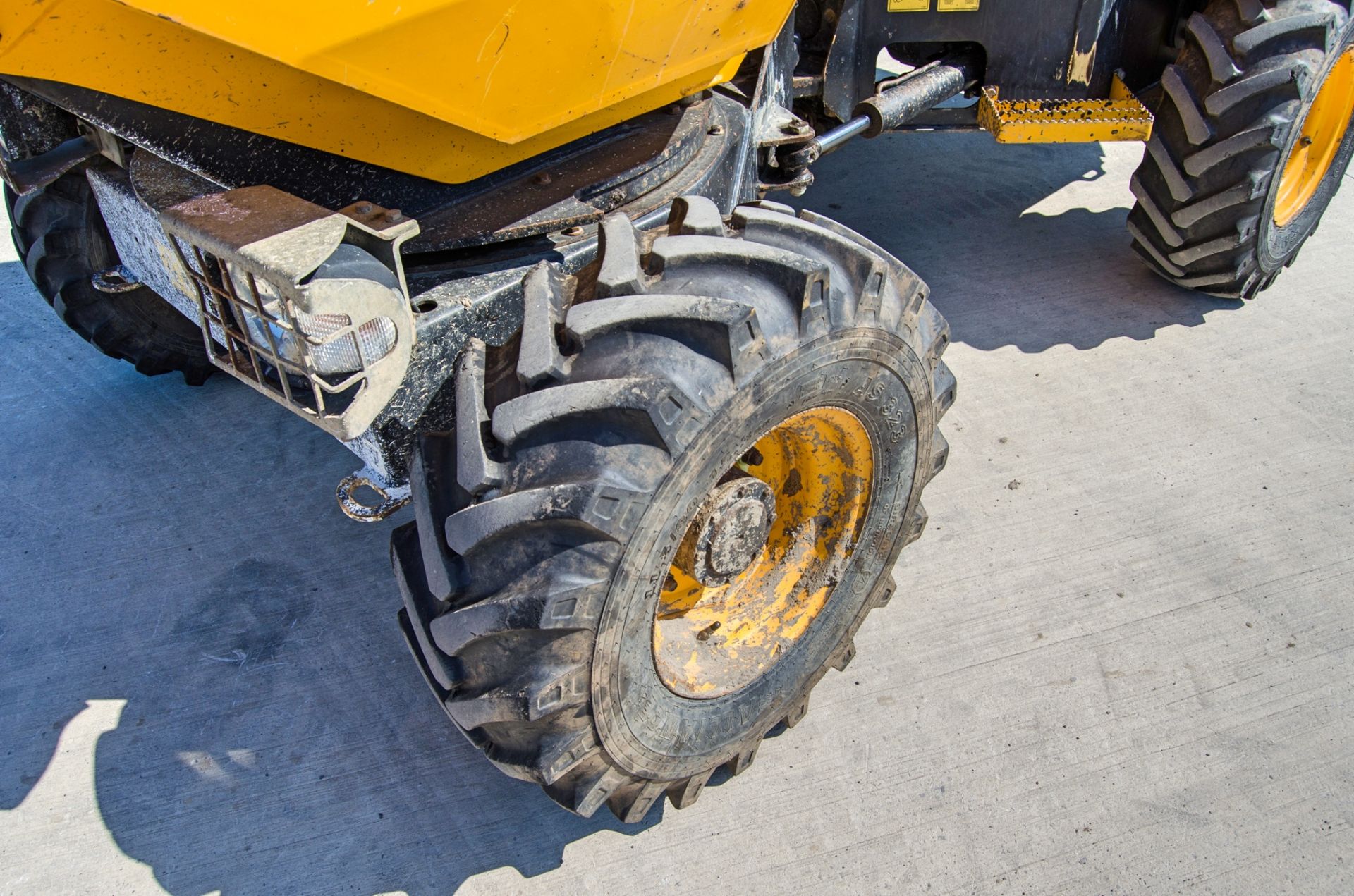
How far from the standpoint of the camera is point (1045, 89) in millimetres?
3865

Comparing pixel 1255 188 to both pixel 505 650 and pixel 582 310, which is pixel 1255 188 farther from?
pixel 505 650

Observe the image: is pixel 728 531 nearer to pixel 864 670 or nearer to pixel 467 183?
pixel 864 670

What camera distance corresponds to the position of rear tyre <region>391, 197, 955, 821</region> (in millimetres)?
1788

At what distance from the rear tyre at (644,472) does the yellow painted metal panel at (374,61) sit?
0.33 m

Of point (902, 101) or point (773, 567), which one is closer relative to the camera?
point (773, 567)

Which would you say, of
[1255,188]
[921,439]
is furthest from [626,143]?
[1255,188]

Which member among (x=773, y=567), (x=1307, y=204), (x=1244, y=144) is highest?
(x=1244, y=144)

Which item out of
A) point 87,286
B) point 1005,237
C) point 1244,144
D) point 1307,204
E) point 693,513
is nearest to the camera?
point 693,513

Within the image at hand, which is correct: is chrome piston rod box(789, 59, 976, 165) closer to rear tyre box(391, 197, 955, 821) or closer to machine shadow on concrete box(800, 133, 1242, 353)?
machine shadow on concrete box(800, 133, 1242, 353)

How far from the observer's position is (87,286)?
10.8 ft

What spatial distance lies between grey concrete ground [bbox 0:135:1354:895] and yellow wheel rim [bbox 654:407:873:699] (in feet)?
1.13

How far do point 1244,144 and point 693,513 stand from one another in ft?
9.24

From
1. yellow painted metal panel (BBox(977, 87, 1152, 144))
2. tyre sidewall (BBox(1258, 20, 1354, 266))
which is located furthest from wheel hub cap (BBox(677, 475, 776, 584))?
tyre sidewall (BBox(1258, 20, 1354, 266))

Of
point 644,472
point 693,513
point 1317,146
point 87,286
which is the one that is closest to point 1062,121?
point 1317,146
